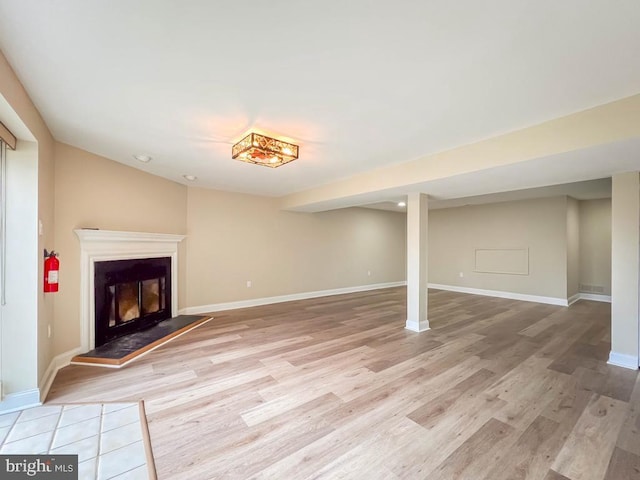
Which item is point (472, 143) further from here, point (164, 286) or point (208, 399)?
point (164, 286)

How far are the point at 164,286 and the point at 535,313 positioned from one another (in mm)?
6751

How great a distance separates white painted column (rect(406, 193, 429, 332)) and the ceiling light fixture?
2.28 m

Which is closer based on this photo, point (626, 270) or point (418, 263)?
point (626, 270)

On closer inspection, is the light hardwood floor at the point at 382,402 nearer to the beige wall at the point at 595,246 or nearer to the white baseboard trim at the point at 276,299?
the white baseboard trim at the point at 276,299

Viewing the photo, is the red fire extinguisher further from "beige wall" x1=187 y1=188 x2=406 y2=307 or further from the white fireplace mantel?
"beige wall" x1=187 y1=188 x2=406 y2=307

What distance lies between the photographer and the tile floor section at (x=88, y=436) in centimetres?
158

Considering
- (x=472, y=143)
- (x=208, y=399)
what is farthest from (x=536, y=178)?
(x=208, y=399)

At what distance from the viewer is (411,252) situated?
14.0ft

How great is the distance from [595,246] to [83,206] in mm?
9723

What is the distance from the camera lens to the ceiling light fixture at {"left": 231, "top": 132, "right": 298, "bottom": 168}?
251cm

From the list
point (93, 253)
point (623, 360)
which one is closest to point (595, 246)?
point (623, 360)

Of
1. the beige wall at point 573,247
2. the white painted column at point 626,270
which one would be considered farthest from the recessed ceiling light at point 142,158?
the beige wall at point 573,247

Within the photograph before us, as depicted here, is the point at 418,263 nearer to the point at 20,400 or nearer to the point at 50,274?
the point at 50,274

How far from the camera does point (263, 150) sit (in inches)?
102
